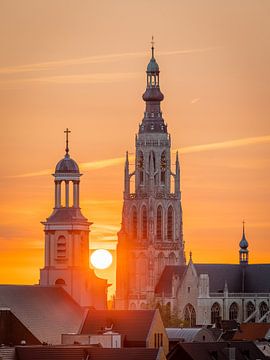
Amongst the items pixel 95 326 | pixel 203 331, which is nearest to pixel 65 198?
pixel 203 331

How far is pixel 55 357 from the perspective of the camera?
128 metres

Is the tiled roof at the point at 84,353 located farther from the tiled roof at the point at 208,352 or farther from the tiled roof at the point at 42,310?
the tiled roof at the point at 42,310

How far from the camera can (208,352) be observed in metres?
143

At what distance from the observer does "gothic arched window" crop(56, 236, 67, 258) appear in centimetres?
18238

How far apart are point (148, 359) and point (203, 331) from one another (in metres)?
58.2

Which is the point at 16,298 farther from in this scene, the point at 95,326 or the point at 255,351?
the point at 255,351

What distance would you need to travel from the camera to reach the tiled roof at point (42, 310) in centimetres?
15812

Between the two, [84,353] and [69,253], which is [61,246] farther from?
[84,353]

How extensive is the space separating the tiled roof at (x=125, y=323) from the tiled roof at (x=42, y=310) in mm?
2490

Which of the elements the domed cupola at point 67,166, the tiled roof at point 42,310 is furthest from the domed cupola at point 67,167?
the tiled roof at point 42,310

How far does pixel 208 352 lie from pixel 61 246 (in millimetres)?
42280

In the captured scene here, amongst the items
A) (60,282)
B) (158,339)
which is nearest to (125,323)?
(158,339)

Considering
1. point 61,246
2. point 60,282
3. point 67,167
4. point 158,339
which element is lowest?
point 158,339

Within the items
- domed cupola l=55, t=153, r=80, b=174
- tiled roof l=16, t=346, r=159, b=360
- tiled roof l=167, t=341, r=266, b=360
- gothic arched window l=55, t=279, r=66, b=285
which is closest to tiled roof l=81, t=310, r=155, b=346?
tiled roof l=167, t=341, r=266, b=360
